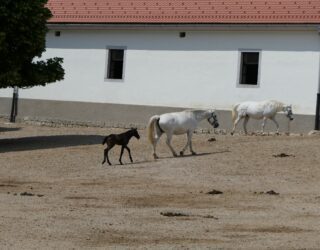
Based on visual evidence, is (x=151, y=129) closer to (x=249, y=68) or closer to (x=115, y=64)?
(x=249, y=68)

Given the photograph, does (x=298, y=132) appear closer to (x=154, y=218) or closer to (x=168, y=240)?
(x=154, y=218)

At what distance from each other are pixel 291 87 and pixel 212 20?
4.23 metres

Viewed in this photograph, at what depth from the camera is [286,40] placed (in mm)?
33531

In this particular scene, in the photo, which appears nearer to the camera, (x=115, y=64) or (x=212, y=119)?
(x=212, y=119)

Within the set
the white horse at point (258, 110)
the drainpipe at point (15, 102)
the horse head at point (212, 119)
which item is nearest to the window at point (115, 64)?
the drainpipe at point (15, 102)

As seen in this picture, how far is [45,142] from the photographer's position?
28891 millimetres

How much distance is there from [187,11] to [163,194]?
1918cm

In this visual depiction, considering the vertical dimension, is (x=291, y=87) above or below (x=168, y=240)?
above

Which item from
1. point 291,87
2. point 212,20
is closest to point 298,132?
point 291,87

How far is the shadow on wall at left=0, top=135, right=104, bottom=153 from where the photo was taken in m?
27.7

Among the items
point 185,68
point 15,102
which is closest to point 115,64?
point 185,68

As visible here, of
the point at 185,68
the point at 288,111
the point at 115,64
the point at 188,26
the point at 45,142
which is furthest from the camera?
the point at 115,64

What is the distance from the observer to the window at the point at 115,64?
3772 centimetres

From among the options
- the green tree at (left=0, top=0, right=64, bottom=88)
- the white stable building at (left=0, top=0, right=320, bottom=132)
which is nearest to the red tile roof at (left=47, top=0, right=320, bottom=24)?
the white stable building at (left=0, top=0, right=320, bottom=132)
